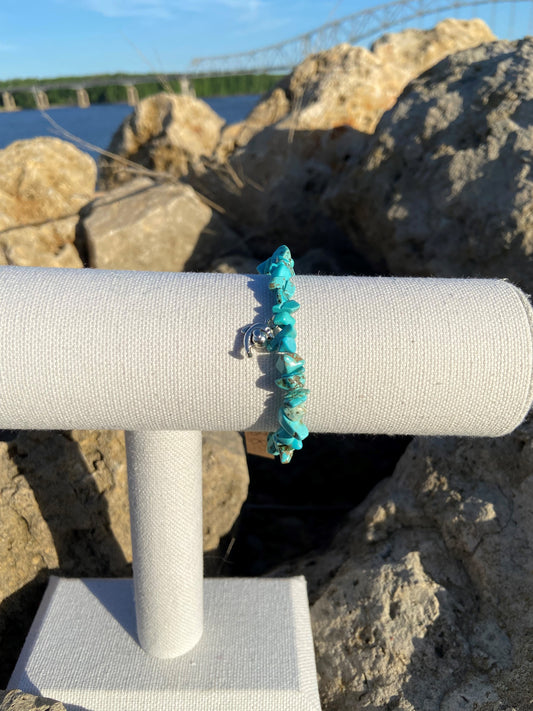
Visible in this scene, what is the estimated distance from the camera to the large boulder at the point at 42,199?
1.90 m

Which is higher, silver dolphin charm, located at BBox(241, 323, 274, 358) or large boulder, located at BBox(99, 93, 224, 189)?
silver dolphin charm, located at BBox(241, 323, 274, 358)

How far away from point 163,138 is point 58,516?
89.7 inches

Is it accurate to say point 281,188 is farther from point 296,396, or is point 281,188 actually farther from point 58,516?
point 296,396

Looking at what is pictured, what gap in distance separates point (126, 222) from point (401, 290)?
153cm

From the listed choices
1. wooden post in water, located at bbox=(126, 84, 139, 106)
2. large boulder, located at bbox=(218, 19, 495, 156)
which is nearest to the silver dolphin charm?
large boulder, located at bbox=(218, 19, 495, 156)

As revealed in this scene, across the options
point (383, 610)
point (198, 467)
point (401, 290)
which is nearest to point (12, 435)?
point (198, 467)

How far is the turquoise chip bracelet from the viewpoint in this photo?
66 cm

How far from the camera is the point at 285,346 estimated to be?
653 mm

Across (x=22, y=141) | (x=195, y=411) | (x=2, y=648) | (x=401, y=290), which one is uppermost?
(x=401, y=290)

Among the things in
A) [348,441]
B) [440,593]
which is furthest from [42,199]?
[440,593]

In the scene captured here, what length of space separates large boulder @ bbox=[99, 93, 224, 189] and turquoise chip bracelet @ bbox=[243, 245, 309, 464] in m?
2.29

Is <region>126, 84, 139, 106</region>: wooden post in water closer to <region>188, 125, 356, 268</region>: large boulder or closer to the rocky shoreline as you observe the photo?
the rocky shoreline

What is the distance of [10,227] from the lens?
1.97 meters

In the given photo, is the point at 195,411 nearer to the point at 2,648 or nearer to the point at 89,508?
the point at 89,508
